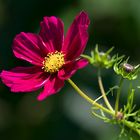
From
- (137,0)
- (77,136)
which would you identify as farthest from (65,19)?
(77,136)

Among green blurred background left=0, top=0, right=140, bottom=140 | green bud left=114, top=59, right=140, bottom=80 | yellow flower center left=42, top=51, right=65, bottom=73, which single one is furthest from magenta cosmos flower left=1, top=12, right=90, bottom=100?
green blurred background left=0, top=0, right=140, bottom=140

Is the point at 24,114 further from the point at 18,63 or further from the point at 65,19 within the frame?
the point at 65,19

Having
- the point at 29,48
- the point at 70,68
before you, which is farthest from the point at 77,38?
the point at 29,48

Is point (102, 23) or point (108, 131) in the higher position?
point (102, 23)

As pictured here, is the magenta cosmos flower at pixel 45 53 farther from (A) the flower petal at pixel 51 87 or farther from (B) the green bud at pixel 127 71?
(B) the green bud at pixel 127 71

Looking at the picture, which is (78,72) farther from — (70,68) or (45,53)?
(70,68)

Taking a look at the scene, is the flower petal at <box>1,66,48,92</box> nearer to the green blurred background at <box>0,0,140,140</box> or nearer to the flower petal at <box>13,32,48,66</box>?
the flower petal at <box>13,32,48,66</box>
